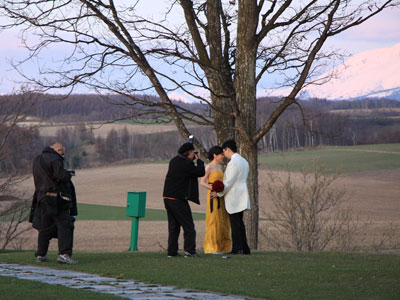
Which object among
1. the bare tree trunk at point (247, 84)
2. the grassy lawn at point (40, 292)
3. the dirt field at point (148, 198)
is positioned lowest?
the dirt field at point (148, 198)

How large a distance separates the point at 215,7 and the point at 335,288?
10.1 meters

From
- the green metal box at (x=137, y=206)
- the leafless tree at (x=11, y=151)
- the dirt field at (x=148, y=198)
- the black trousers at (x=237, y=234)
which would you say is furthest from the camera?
the dirt field at (x=148, y=198)

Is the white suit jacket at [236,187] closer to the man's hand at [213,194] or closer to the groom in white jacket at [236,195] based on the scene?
the groom in white jacket at [236,195]

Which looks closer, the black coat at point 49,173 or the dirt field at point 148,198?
the black coat at point 49,173

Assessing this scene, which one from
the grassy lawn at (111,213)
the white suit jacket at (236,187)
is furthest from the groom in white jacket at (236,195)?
the grassy lawn at (111,213)

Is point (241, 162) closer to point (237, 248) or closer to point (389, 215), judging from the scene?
point (237, 248)

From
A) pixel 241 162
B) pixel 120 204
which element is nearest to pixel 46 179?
pixel 241 162

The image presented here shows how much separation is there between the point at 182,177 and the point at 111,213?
39311 mm

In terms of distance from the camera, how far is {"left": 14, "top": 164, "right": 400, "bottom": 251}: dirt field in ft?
106

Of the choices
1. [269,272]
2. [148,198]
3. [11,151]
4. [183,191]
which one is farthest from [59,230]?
[148,198]

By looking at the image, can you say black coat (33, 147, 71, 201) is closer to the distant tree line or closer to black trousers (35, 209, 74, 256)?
black trousers (35, 209, 74, 256)

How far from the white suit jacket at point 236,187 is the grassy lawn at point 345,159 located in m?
52.2

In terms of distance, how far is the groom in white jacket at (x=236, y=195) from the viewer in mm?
11156

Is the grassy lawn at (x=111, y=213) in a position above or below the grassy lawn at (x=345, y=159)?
below
